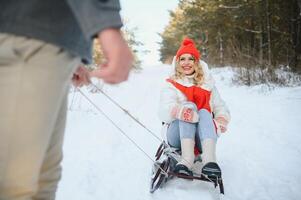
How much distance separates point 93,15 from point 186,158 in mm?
2403

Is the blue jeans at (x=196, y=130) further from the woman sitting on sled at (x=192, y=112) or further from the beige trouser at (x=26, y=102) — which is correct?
the beige trouser at (x=26, y=102)

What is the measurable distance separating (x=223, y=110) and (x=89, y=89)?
572cm

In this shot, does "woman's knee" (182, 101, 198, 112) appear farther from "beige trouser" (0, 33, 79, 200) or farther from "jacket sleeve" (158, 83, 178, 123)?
"beige trouser" (0, 33, 79, 200)

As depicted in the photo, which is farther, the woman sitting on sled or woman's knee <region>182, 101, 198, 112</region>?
woman's knee <region>182, 101, 198, 112</region>

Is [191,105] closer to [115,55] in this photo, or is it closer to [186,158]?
[186,158]

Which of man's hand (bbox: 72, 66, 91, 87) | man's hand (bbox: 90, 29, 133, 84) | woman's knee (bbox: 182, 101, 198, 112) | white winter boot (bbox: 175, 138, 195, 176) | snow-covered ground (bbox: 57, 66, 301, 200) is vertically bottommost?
snow-covered ground (bbox: 57, 66, 301, 200)

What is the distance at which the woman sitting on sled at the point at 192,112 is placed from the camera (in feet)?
10.5

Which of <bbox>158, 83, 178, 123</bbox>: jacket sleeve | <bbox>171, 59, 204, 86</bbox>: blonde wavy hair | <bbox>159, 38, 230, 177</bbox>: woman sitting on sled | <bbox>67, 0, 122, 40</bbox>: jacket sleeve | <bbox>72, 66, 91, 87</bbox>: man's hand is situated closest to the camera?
<bbox>67, 0, 122, 40</bbox>: jacket sleeve

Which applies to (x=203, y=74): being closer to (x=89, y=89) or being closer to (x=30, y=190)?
(x=30, y=190)

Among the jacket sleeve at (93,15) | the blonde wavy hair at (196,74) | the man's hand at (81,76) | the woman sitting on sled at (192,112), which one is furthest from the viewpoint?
the blonde wavy hair at (196,74)

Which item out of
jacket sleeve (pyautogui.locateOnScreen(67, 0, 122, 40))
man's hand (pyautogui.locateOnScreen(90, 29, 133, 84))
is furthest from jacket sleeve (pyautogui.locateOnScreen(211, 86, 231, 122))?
jacket sleeve (pyautogui.locateOnScreen(67, 0, 122, 40))

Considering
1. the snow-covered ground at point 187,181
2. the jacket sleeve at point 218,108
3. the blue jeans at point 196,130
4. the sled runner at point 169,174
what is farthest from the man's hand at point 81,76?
the jacket sleeve at point 218,108

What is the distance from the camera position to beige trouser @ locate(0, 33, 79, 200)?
98cm

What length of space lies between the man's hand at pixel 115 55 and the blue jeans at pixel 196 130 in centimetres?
230
